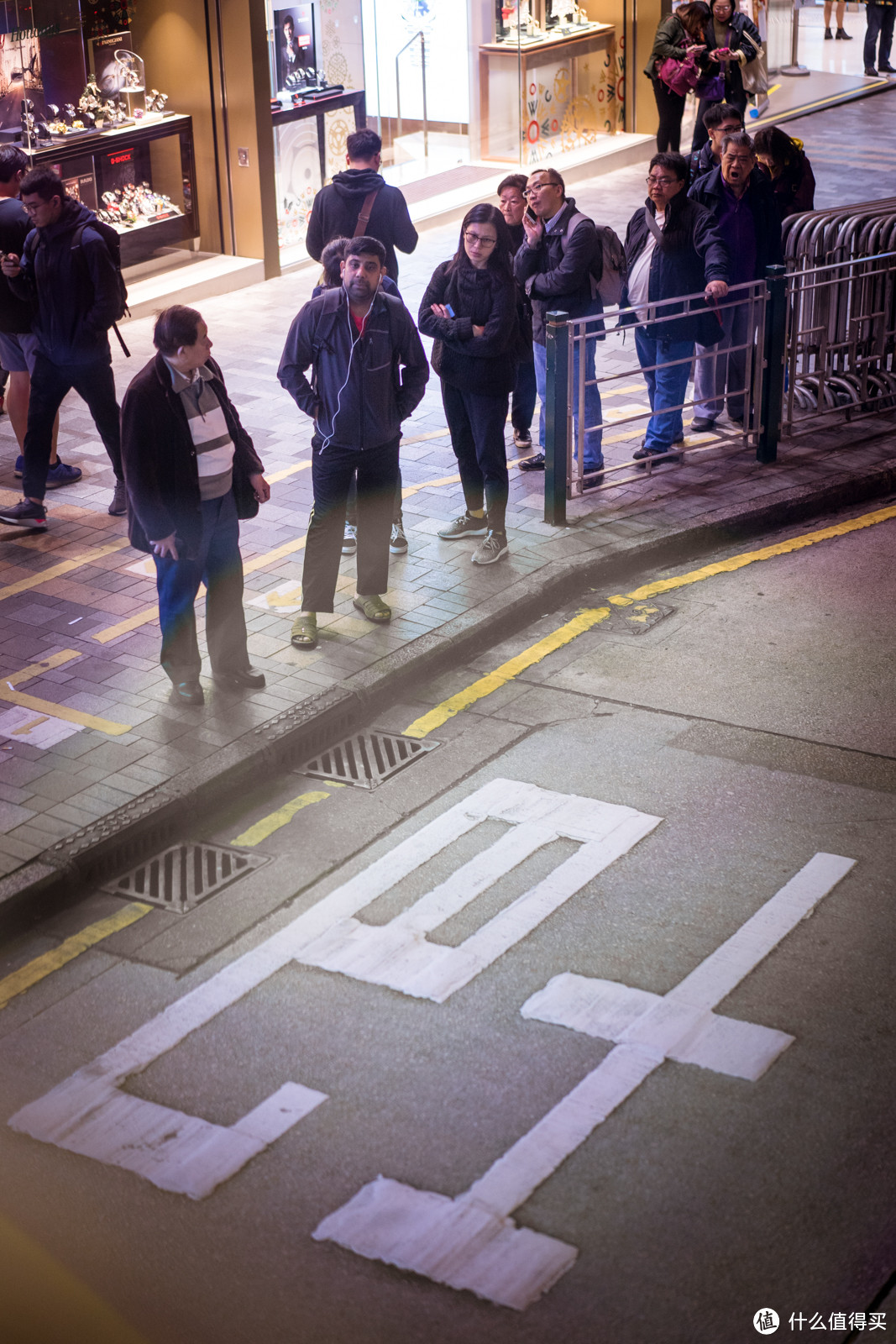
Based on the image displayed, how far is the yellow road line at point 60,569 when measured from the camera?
8.19 metres

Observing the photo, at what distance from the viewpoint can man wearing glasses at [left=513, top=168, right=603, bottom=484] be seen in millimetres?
8672

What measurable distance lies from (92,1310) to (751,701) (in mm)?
4155

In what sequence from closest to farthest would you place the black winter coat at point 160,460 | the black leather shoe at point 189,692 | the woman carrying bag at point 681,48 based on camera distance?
the black winter coat at point 160,460, the black leather shoe at point 189,692, the woman carrying bag at point 681,48

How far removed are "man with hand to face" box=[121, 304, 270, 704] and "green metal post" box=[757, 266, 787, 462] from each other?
400cm

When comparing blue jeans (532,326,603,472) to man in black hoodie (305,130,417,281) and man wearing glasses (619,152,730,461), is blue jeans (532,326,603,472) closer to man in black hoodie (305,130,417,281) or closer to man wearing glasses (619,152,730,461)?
man wearing glasses (619,152,730,461)

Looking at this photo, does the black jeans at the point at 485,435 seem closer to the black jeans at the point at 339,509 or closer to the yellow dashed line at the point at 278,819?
the black jeans at the point at 339,509

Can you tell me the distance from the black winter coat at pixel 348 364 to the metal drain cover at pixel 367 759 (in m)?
1.43

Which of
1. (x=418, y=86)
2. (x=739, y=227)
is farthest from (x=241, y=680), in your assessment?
(x=418, y=86)

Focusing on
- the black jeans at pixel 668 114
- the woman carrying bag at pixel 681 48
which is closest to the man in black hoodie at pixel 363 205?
the woman carrying bag at pixel 681 48

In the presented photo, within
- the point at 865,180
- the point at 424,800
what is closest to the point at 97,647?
the point at 424,800

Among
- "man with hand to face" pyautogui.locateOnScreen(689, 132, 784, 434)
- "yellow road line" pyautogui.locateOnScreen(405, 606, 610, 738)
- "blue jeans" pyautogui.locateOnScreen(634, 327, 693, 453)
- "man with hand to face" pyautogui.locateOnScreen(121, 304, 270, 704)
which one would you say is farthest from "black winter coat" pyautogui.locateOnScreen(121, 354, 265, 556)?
"man with hand to face" pyautogui.locateOnScreen(689, 132, 784, 434)

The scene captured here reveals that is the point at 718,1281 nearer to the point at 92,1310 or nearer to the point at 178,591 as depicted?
the point at 92,1310

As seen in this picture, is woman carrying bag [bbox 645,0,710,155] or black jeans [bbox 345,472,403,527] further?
woman carrying bag [bbox 645,0,710,155]

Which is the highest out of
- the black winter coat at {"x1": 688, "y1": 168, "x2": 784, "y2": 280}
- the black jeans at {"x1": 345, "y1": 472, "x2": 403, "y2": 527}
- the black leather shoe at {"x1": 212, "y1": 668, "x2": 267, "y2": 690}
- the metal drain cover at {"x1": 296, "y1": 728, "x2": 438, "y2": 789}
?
the black winter coat at {"x1": 688, "y1": 168, "x2": 784, "y2": 280}
